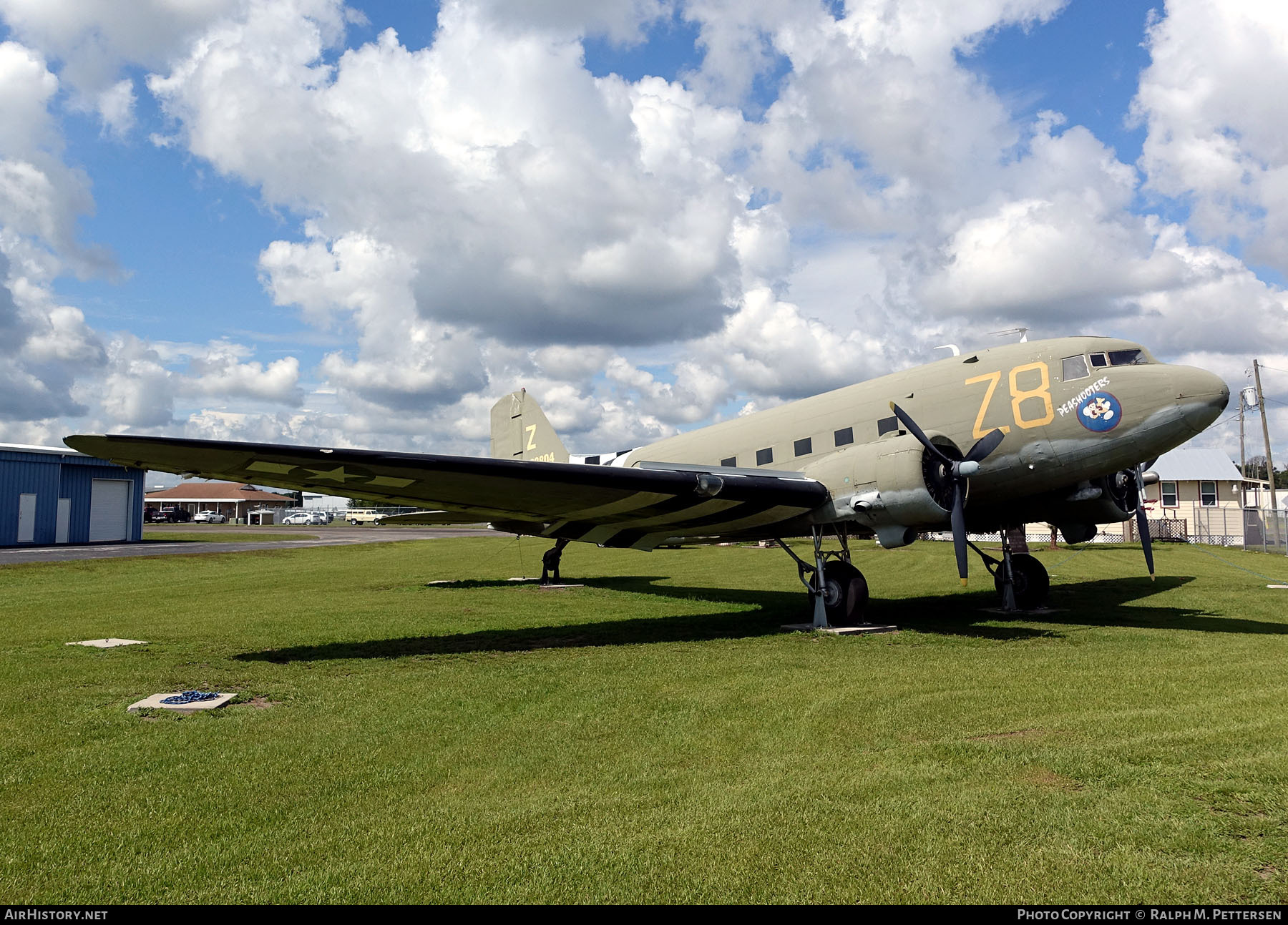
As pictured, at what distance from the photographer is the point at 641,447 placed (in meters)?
20.2

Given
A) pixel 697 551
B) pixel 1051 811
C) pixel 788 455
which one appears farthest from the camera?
pixel 697 551

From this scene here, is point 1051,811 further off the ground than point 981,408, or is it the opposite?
point 981,408

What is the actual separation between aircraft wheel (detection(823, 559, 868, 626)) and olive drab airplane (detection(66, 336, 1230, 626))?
0.03 metres

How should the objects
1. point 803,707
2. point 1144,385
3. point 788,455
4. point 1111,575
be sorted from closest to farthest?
point 803,707
point 1144,385
point 788,455
point 1111,575

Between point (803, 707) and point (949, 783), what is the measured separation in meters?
2.34

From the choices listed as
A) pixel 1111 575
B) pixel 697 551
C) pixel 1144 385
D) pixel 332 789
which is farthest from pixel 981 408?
pixel 697 551

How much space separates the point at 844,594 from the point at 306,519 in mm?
108620

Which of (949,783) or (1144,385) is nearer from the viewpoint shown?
(949,783)

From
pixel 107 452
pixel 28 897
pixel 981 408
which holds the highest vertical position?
pixel 981 408

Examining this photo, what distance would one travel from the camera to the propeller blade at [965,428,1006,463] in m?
13.1

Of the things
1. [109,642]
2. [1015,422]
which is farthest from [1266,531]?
[109,642]

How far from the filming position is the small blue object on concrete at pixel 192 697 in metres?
7.84

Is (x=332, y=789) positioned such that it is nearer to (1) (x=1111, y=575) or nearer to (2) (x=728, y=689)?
(2) (x=728, y=689)

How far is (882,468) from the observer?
12.9 metres
